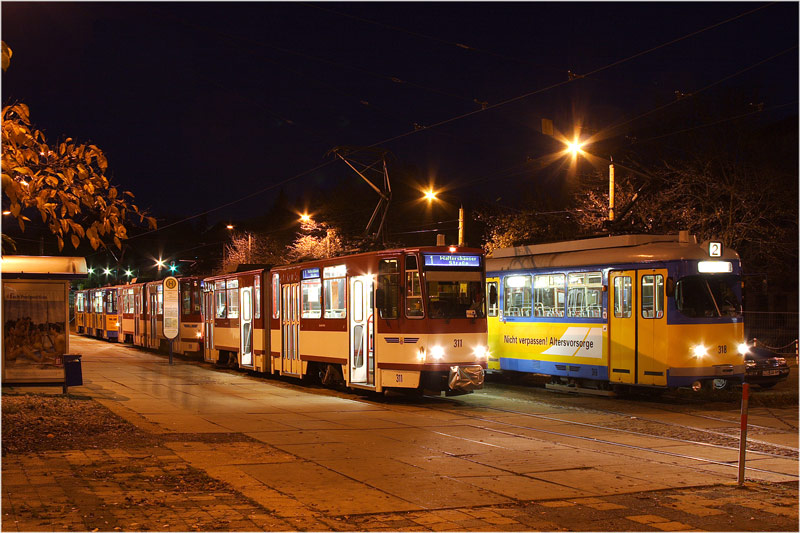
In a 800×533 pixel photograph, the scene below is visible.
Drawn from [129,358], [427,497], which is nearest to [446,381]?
[427,497]

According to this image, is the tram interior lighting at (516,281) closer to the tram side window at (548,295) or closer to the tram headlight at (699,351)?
the tram side window at (548,295)

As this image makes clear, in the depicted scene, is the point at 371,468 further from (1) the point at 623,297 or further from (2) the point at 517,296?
(2) the point at 517,296

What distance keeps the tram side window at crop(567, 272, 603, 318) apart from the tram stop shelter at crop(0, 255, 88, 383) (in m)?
11.0

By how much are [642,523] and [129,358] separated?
28625mm

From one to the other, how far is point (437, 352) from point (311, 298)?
5094 mm

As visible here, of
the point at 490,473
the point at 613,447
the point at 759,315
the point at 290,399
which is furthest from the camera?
the point at 759,315

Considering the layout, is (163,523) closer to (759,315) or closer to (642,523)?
(642,523)

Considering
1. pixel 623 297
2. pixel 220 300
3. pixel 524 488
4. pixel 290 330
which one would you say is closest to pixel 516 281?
pixel 623 297

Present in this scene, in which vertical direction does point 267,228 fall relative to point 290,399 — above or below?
above

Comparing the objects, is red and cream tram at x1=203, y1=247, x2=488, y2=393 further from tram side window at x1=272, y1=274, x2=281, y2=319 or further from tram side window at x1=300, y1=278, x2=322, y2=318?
tram side window at x1=272, y1=274, x2=281, y2=319

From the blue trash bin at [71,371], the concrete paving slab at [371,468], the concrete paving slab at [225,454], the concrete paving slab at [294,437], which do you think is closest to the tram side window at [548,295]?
the concrete paving slab at [294,437]

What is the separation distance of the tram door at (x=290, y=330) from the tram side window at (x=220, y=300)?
5470 mm

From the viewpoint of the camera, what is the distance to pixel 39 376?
17750mm

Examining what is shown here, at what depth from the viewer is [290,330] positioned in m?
23.1
